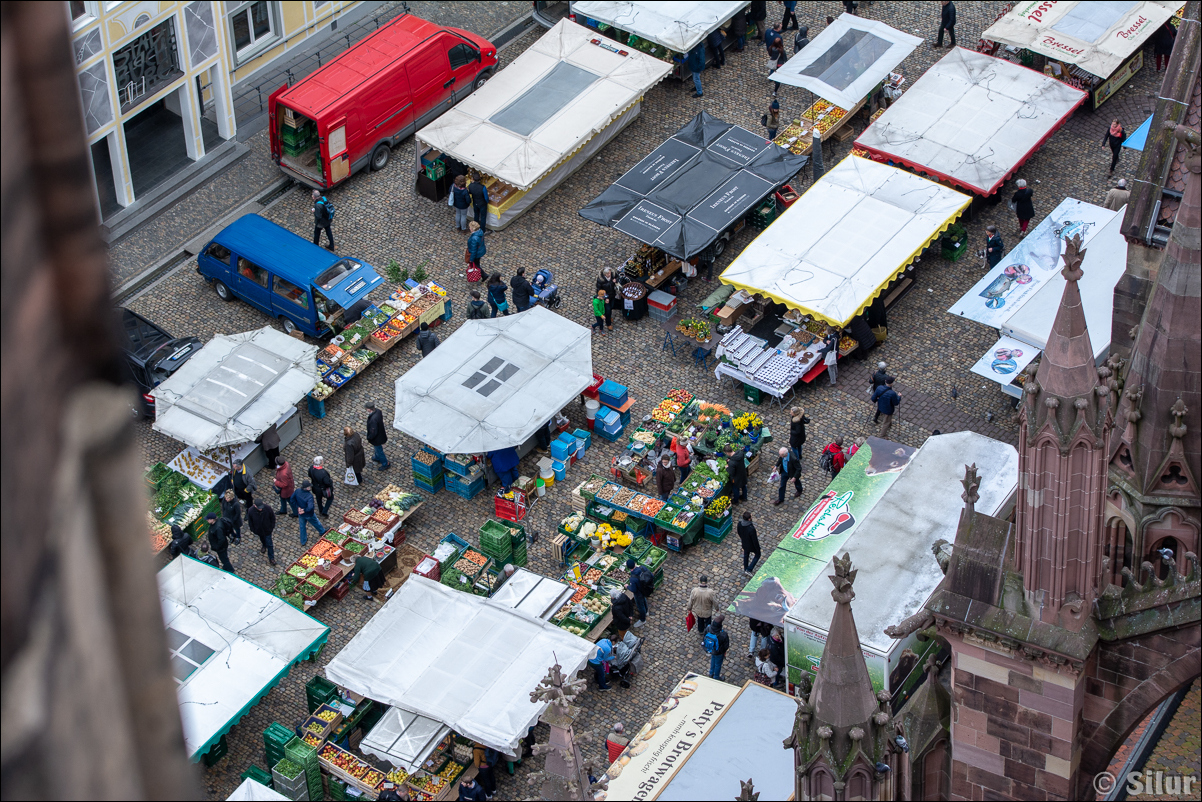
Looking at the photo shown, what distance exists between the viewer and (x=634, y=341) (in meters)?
35.8

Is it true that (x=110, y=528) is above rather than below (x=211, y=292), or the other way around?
above

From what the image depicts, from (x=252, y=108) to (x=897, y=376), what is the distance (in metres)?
19.8

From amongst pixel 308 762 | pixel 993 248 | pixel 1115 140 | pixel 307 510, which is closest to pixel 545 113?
pixel 993 248

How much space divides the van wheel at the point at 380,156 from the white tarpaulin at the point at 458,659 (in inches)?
635

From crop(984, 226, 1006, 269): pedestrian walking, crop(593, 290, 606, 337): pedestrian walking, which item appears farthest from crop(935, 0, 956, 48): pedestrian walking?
crop(593, 290, 606, 337): pedestrian walking

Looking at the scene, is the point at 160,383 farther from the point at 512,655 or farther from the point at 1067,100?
the point at 1067,100

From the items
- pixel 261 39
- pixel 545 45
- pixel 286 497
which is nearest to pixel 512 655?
pixel 286 497

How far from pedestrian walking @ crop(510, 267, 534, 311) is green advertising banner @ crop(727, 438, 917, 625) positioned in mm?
9528

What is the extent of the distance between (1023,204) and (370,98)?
53.7 feet

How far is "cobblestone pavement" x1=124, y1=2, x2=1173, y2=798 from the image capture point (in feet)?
96.8

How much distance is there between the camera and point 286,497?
105 ft

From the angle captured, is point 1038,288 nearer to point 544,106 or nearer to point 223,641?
point 544,106

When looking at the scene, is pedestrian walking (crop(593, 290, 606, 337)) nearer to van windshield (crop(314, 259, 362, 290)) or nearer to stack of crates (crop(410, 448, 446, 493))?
stack of crates (crop(410, 448, 446, 493))

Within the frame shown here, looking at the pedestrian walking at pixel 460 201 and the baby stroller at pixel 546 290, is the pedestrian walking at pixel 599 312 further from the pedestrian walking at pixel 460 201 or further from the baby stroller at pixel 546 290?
the pedestrian walking at pixel 460 201
